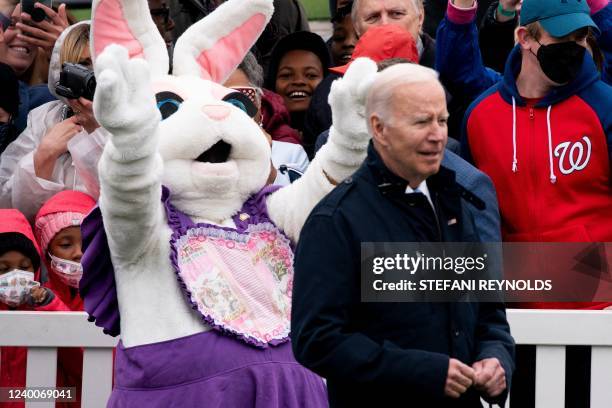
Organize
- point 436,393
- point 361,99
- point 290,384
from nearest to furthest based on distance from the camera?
point 436,393 < point 361,99 < point 290,384

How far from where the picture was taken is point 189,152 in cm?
436

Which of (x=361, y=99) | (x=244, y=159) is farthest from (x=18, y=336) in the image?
(x=361, y=99)

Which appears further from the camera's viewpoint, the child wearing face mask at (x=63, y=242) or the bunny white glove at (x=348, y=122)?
the child wearing face mask at (x=63, y=242)

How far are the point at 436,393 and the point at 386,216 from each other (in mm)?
494

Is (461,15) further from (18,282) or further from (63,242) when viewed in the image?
(18,282)

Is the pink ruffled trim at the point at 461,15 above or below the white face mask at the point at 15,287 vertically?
above

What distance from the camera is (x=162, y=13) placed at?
7000 millimetres

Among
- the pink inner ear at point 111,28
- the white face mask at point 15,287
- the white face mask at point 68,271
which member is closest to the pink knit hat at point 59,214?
the white face mask at point 68,271

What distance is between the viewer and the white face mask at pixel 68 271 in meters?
5.53

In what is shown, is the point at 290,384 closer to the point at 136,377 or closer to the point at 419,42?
the point at 136,377

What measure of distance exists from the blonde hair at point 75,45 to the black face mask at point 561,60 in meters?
2.11

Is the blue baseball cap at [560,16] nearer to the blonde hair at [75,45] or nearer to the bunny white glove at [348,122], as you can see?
the bunny white glove at [348,122]

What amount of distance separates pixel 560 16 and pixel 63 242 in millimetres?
2302

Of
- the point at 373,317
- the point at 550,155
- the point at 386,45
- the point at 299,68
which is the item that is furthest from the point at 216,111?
the point at 299,68
